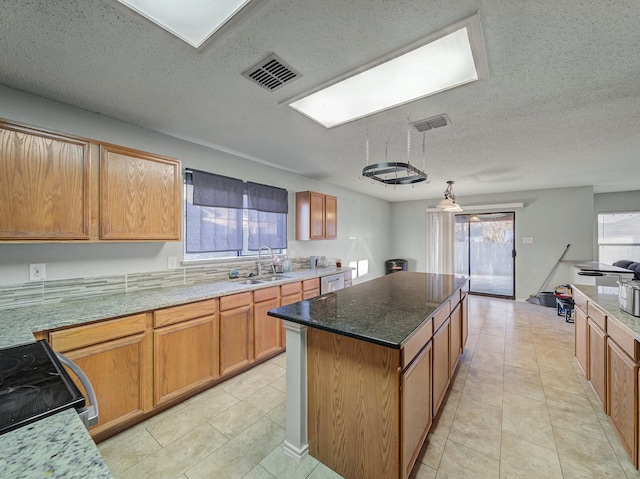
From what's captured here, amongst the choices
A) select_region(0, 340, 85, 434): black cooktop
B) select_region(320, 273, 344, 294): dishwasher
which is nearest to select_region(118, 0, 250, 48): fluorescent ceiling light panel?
select_region(0, 340, 85, 434): black cooktop

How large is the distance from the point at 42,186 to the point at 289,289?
2.32m

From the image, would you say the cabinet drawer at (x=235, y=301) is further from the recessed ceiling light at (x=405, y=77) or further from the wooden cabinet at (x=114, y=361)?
the recessed ceiling light at (x=405, y=77)

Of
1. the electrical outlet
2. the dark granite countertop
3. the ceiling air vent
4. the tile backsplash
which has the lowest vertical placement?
the dark granite countertop

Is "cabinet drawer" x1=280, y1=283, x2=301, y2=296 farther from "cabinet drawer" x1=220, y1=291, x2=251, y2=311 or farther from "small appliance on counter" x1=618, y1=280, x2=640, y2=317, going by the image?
"small appliance on counter" x1=618, y1=280, x2=640, y2=317

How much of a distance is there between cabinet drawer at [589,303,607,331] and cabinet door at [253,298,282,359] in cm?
281

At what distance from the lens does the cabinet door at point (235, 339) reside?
260cm

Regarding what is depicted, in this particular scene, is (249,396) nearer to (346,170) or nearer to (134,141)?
(134,141)

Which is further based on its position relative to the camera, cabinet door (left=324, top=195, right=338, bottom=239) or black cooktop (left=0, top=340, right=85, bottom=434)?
cabinet door (left=324, top=195, right=338, bottom=239)

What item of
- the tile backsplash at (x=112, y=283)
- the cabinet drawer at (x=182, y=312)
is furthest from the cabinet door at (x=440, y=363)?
the tile backsplash at (x=112, y=283)

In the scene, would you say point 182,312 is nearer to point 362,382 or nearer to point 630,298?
point 362,382

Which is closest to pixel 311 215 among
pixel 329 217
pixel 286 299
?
pixel 329 217

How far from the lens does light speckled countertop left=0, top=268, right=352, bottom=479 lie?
601 millimetres

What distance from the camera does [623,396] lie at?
1730 millimetres

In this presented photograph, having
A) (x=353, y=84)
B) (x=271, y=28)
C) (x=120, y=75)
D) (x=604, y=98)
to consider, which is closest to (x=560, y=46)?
(x=604, y=98)
